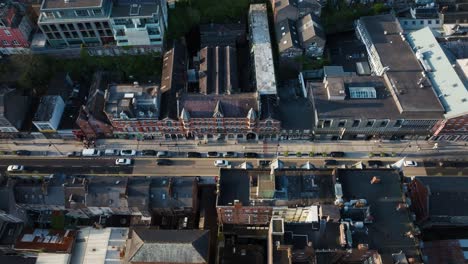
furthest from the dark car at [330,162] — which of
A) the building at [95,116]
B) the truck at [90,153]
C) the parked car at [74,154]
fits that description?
the parked car at [74,154]

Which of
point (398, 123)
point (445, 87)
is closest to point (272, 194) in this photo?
point (398, 123)

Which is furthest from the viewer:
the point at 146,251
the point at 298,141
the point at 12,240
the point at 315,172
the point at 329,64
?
the point at 329,64

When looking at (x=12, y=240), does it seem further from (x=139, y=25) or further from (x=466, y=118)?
(x=466, y=118)

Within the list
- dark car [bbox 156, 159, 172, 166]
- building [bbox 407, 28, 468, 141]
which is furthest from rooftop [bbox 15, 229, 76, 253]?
building [bbox 407, 28, 468, 141]

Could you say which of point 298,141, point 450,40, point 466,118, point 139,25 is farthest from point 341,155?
point 139,25

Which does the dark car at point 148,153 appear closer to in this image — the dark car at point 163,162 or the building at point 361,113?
the dark car at point 163,162
